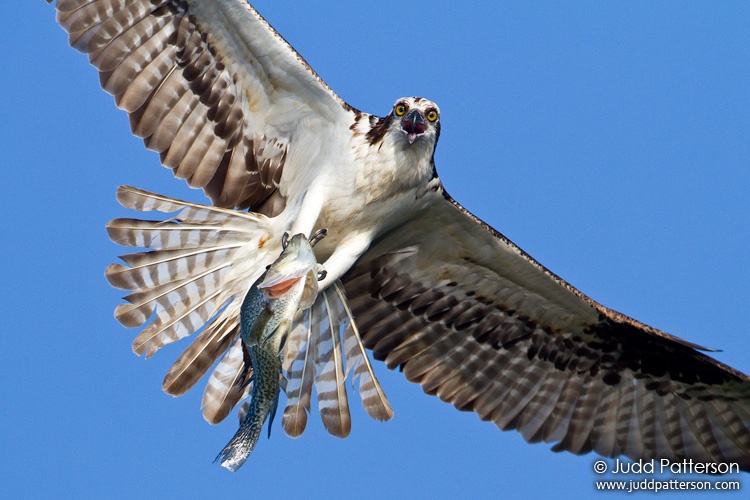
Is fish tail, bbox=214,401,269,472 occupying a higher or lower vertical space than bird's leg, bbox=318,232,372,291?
lower

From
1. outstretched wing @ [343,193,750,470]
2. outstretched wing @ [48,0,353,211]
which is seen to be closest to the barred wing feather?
outstretched wing @ [48,0,353,211]

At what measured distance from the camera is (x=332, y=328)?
11445 millimetres

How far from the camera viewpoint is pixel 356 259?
11.0 m

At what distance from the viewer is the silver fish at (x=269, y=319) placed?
8758 mm

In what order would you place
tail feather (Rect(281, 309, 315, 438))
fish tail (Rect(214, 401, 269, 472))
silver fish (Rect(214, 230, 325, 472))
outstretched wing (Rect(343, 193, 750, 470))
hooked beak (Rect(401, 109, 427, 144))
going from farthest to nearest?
outstretched wing (Rect(343, 193, 750, 470))
tail feather (Rect(281, 309, 315, 438))
hooked beak (Rect(401, 109, 427, 144))
silver fish (Rect(214, 230, 325, 472))
fish tail (Rect(214, 401, 269, 472))

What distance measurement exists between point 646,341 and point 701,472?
126 centimetres

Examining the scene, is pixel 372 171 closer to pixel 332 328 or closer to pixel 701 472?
pixel 332 328

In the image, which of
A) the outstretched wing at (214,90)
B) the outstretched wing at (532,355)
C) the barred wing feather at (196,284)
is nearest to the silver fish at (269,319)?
the barred wing feather at (196,284)

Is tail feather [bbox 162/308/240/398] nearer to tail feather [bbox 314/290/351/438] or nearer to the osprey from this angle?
the osprey

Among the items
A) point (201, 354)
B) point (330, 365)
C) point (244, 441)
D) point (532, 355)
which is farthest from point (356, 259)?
point (244, 441)

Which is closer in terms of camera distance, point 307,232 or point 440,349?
point 307,232

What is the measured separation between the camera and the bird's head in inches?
414

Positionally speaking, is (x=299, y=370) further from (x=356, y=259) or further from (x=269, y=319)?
(x=269, y=319)

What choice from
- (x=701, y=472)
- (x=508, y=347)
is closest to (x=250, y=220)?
(x=508, y=347)
